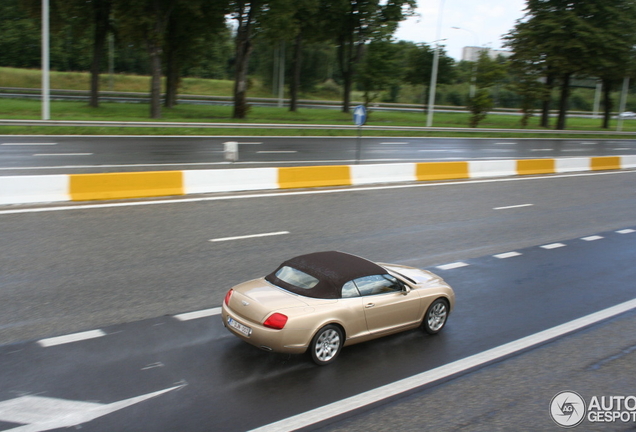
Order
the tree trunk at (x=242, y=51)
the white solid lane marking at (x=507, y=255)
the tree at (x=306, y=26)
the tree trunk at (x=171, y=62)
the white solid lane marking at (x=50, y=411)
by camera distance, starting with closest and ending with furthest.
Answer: the white solid lane marking at (x=50, y=411) → the white solid lane marking at (x=507, y=255) → the tree trunk at (x=242, y=51) → the tree trunk at (x=171, y=62) → the tree at (x=306, y=26)

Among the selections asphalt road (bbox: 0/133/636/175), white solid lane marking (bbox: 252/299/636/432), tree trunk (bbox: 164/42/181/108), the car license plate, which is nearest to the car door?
white solid lane marking (bbox: 252/299/636/432)

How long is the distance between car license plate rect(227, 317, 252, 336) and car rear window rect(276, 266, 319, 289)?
2.48 ft

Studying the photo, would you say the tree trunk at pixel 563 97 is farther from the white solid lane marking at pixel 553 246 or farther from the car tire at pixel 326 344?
the car tire at pixel 326 344

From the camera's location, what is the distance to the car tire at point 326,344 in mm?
6238

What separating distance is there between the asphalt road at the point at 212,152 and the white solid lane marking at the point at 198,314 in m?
12.0

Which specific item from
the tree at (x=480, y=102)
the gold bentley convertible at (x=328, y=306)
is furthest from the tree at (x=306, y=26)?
the gold bentley convertible at (x=328, y=306)

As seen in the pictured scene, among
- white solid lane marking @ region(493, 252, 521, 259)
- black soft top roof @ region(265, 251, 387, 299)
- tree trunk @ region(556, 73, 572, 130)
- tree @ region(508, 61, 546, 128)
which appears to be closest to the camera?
black soft top roof @ region(265, 251, 387, 299)

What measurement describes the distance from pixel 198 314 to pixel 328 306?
211cm

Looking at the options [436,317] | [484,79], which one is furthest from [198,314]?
[484,79]

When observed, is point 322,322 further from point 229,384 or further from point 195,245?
point 195,245

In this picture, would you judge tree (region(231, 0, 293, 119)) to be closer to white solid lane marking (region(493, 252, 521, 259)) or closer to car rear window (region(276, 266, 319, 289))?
white solid lane marking (region(493, 252, 521, 259))

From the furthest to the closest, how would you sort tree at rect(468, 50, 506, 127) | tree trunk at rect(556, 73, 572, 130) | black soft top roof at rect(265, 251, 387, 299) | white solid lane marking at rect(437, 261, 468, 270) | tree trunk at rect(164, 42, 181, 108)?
1. tree trunk at rect(556, 73, 572, 130)
2. tree at rect(468, 50, 506, 127)
3. tree trunk at rect(164, 42, 181, 108)
4. white solid lane marking at rect(437, 261, 468, 270)
5. black soft top roof at rect(265, 251, 387, 299)

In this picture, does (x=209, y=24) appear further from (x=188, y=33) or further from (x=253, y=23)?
(x=253, y=23)

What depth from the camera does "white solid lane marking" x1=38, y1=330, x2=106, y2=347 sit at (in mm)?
6496
